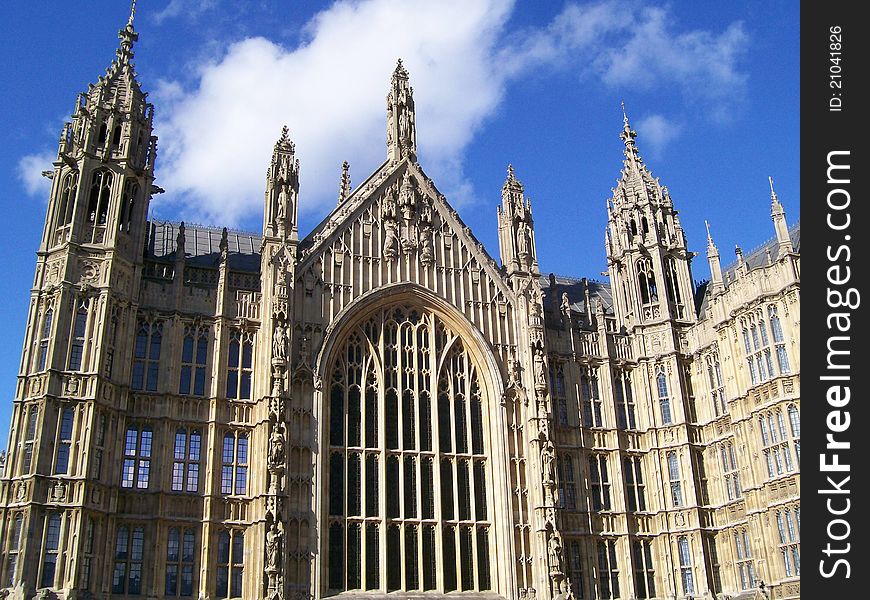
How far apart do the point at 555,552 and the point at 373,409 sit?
10.3 metres

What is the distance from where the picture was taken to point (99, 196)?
1447 inches

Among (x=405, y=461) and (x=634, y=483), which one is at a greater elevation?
(x=405, y=461)

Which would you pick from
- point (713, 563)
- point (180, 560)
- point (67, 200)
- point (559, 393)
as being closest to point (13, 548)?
point (180, 560)

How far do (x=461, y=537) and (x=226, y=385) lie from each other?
A: 1237cm

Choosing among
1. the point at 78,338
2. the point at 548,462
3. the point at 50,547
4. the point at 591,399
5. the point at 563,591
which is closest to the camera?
the point at 50,547

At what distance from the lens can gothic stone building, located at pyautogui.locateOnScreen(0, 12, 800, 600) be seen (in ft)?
107

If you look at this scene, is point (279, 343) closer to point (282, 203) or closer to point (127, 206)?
point (282, 203)

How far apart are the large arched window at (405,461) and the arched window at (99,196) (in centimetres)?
1202

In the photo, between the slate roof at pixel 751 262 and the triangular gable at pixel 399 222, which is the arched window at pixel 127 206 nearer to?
the triangular gable at pixel 399 222

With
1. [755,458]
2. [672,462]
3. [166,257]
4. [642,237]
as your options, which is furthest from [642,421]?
[166,257]

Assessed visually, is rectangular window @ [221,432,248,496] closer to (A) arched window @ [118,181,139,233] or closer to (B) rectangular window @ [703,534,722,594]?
(A) arched window @ [118,181,139,233]

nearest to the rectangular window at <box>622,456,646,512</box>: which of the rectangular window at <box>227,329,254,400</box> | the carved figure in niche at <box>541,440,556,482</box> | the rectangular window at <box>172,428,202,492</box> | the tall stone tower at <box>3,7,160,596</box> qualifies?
the carved figure in niche at <box>541,440,556,482</box>

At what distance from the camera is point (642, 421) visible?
4262cm
